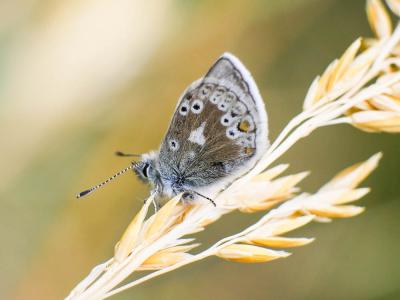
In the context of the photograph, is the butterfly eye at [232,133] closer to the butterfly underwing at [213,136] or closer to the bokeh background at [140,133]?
the butterfly underwing at [213,136]

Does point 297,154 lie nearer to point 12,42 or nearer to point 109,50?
point 109,50

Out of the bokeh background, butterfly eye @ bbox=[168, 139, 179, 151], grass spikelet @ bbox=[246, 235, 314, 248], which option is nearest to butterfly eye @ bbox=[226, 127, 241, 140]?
butterfly eye @ bbox=[168, 139, 179, 151]

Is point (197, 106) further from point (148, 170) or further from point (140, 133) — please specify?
point (140, 133)

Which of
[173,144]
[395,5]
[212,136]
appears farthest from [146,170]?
[395,5]

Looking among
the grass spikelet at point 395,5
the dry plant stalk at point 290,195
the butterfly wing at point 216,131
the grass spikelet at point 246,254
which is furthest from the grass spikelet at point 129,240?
the grass spikelet at point 395,5

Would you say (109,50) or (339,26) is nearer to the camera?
(109,50)

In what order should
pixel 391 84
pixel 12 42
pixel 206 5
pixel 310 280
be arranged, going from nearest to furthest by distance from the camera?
pixel 391 84 → pixel 12 42 → pixel 310 280 → pixel 206 5

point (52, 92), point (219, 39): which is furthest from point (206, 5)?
point (52, 92)
